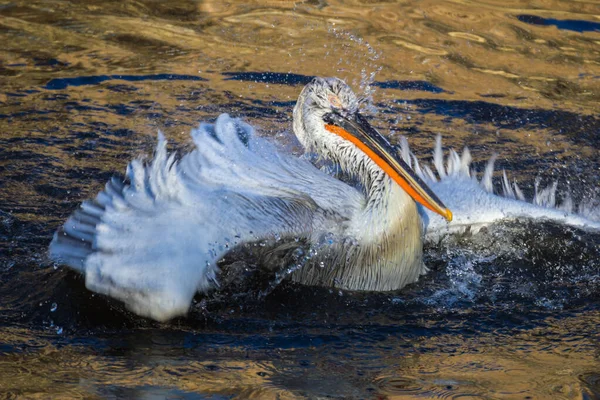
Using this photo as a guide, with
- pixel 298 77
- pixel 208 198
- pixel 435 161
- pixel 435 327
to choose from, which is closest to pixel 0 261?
pixel 208 198

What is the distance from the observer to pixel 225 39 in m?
7.09

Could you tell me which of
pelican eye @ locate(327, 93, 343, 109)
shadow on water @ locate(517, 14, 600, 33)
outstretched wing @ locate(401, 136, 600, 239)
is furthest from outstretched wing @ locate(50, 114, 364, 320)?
shadow on water @ locate(517, 14, 600, 33)

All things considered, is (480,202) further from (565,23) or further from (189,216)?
(565,23)

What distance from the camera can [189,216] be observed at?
360 centimetres

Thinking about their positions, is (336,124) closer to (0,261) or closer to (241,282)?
(241,282)

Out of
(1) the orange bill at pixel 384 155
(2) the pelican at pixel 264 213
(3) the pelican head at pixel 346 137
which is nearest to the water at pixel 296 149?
(2) the pelican at pixel 264 213

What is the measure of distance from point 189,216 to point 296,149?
4.51 feet

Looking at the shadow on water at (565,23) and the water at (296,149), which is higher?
the shadow on water at (565,23)

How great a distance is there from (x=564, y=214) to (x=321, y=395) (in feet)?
6.81

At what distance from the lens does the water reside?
316cm

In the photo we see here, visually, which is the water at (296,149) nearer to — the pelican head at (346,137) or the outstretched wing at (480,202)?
the outstretched wing at (480,202)

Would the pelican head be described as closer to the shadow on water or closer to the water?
the water

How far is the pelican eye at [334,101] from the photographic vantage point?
4148 millimetres

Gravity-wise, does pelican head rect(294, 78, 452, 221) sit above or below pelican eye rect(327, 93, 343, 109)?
below
